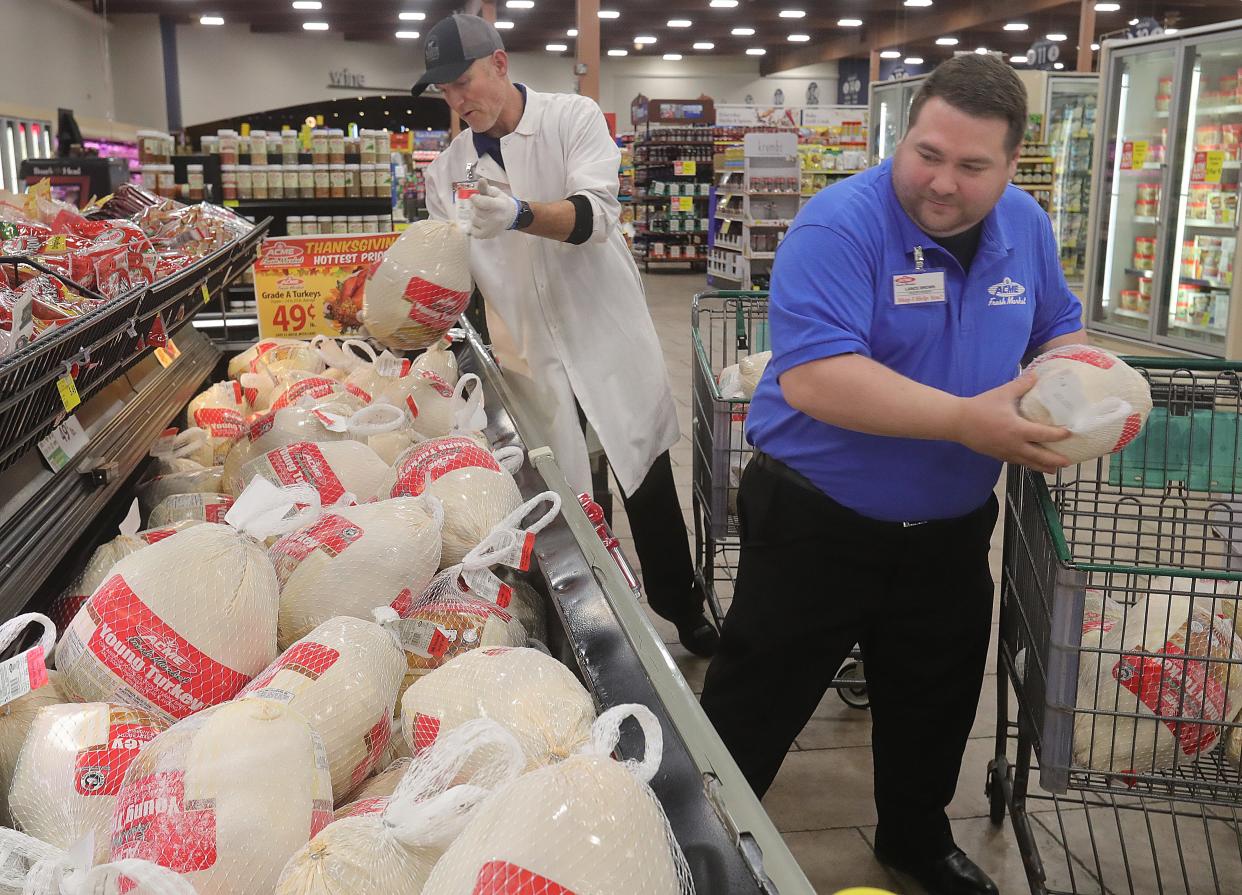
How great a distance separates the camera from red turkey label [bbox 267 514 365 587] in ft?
5.03

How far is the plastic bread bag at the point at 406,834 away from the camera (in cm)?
89

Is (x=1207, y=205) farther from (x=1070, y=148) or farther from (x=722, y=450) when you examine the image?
(x=722, y=450)

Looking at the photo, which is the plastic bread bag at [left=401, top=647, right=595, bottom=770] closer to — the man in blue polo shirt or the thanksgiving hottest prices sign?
the man in blue polo shirt

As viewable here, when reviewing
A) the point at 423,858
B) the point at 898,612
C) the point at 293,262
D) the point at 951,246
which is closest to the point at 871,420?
→ the point at 951,246

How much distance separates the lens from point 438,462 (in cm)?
194

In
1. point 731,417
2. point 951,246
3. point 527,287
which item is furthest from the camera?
point 527,287

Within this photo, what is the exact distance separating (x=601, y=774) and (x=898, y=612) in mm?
1235

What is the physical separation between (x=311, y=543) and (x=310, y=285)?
2.50 metres

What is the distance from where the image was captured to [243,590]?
131cm

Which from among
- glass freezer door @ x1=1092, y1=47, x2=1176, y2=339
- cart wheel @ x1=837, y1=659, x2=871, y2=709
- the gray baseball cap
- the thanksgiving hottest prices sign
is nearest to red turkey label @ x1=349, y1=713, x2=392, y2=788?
the gray baseball cap

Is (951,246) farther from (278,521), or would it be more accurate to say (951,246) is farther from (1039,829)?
(1039,829)

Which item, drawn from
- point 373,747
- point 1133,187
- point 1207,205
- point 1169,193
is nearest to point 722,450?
point 373,747

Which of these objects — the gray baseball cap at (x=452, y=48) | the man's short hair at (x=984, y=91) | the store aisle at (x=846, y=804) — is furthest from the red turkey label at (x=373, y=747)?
the gray baseball cap at (x=452, y=48)

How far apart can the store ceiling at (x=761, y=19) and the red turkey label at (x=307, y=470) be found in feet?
56.4
